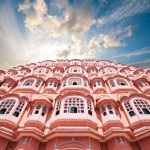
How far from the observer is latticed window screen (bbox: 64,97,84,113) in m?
14.3

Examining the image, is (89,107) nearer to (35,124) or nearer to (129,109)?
(129,109)

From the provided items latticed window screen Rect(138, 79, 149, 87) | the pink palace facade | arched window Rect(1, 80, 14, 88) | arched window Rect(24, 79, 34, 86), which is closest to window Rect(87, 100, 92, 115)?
the pink palace facade

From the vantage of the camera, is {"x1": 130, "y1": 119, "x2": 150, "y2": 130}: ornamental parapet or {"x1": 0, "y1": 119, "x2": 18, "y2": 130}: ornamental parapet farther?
{"x1": 0, "y1": 119, "x2": 18, "y2": 130}: ornamental parapet

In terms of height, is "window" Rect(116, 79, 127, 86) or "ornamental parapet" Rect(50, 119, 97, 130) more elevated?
"window" Rect(116, 79, 127, 86)

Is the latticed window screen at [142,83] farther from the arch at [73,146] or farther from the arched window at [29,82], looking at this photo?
the arched window at [29,82]

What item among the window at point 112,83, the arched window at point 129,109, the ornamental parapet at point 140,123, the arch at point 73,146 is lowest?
the arch at point 73,146

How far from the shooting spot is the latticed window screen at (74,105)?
14.3 m

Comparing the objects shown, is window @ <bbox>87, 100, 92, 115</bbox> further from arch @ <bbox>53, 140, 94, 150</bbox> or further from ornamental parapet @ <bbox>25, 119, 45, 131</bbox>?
ornamental parapet @ <bbox>25, 119, 45, 131</bbox>

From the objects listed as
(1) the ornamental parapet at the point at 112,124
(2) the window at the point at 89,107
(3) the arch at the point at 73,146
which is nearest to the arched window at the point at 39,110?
(3) the arch at the point at 73,146

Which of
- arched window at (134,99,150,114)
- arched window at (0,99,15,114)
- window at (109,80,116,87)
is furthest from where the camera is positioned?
window at (109,80,116,87)

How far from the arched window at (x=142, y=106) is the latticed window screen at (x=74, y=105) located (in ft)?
19.6

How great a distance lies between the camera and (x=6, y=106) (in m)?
15.2

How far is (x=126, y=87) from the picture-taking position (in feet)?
64.2

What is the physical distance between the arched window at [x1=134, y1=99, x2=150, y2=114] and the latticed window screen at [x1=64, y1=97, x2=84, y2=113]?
5.99 metres
